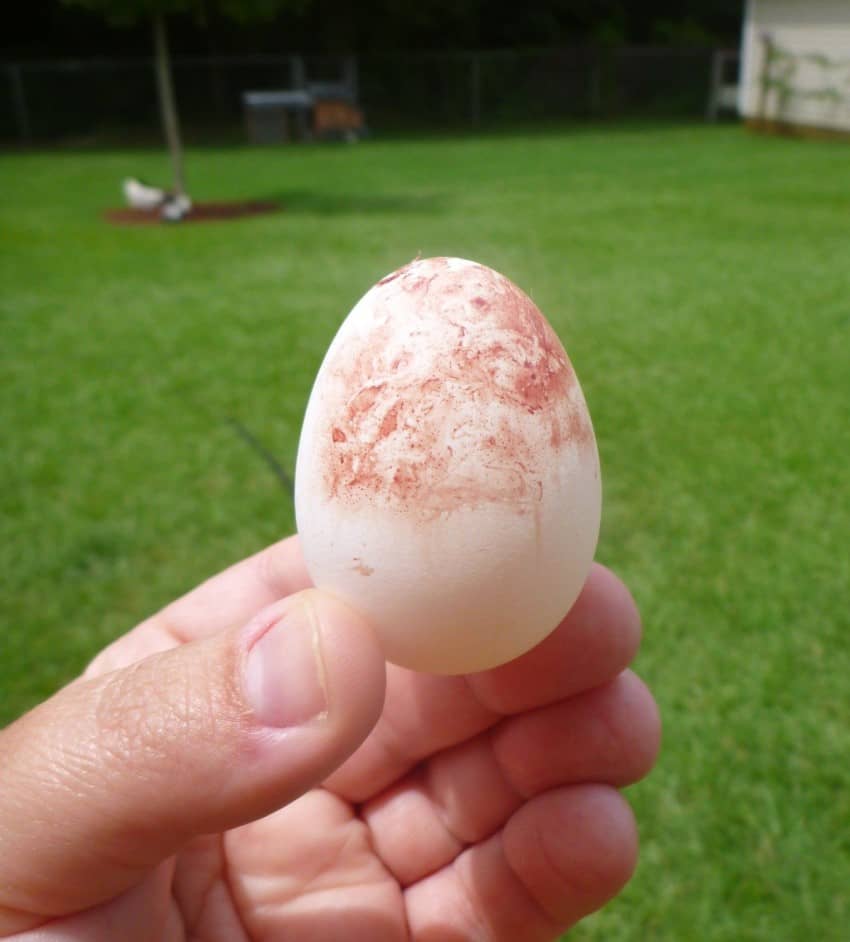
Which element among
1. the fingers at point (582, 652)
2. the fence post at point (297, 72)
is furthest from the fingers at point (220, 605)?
the fence post at point (297, 72)

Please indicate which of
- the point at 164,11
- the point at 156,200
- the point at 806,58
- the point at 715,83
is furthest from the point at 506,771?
the point at 715,83

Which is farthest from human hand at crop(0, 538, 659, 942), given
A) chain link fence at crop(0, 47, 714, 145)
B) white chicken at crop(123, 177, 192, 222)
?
chain link fence at crop(0, 47, 714, 145)

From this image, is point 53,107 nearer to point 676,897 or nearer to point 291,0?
point 291,0

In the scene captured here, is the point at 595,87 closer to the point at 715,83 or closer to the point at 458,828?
the point at 715,83

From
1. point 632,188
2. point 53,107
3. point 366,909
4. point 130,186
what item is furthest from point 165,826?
point 53,107

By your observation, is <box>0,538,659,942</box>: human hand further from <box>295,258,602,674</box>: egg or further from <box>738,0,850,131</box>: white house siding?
<box>738,0,850,131</box>: white house siding

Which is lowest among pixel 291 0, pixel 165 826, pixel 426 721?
pixel 426 721

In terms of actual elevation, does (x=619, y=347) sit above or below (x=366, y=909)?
below
